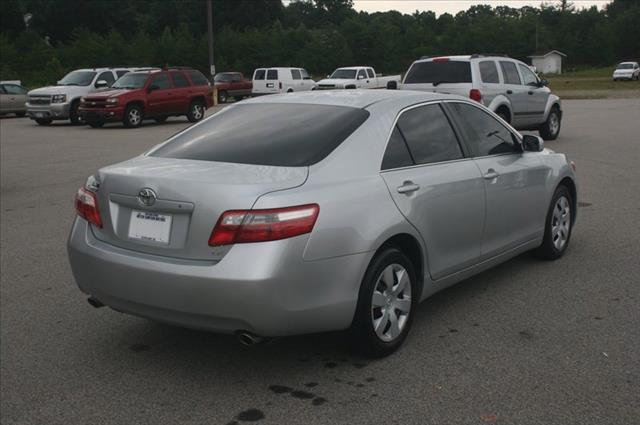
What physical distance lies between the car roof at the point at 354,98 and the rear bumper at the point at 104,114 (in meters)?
18.7

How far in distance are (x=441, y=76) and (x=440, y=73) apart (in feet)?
0.25

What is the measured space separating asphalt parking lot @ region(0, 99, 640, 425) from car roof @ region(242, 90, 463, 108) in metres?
1.50

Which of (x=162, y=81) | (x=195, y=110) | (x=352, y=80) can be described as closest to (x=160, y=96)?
(x=162, y=81)

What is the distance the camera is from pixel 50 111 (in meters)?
25.0

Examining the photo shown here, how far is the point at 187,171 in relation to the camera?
4094 millimetres

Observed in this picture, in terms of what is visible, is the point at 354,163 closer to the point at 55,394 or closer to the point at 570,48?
the point at 55,394

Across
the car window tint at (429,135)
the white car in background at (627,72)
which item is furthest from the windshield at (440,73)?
the white car in background at (627,72)

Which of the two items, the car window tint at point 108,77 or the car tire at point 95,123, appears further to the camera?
the car window tint at point 108,77

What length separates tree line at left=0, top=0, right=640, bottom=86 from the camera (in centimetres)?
6046

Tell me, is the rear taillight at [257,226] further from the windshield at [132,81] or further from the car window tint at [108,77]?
the car window tint at [108,77]

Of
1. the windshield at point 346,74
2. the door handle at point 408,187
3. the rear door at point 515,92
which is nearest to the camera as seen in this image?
the door handle at point 408,187

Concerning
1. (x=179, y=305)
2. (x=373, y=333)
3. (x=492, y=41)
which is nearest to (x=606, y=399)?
(x=373, y=333)

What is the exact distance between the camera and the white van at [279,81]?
3816 centimetres

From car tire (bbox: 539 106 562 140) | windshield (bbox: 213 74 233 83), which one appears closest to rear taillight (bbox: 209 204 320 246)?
car tire (bbox: 539 106 562 140)
